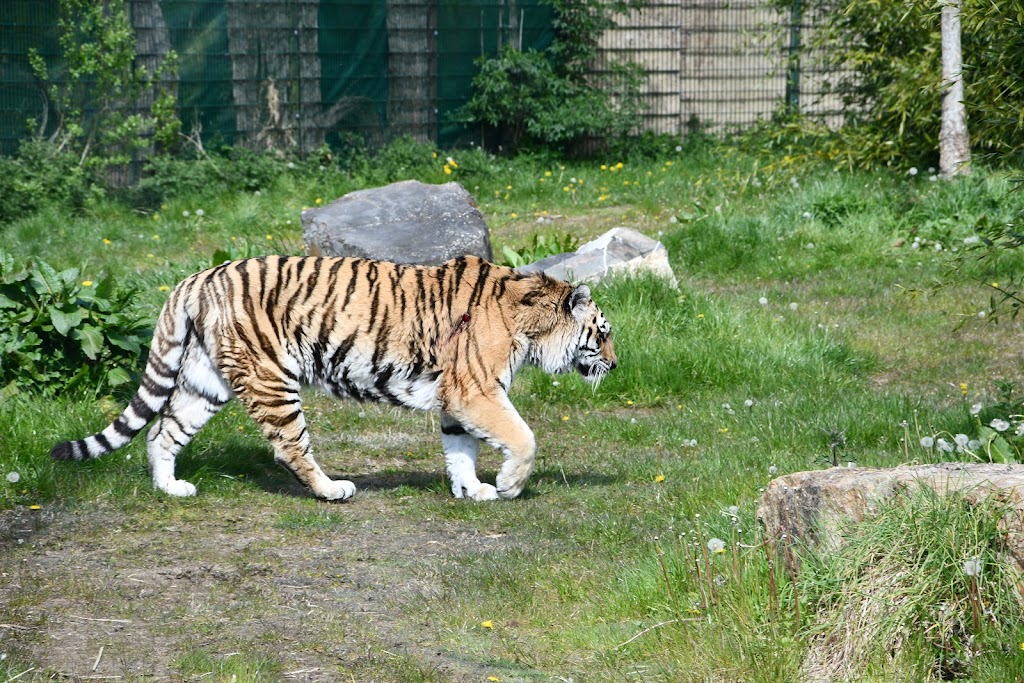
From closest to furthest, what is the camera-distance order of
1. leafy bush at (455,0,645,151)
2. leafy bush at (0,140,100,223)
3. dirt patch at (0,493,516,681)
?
dirt patch at (0,493,516,681) → leafy bush at (0,140,100,223) → leafy bush at (455,0,645,151)

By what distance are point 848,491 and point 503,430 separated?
85.2 inches

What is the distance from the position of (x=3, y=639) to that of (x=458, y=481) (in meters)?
2.38

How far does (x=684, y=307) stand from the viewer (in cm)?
884

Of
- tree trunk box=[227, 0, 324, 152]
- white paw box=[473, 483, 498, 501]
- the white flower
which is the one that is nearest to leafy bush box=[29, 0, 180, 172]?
tree trunk box=[227, 0, 324, 152]

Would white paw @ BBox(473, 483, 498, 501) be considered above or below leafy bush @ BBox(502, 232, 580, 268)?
below

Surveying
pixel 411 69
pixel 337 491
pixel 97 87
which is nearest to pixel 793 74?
pixel 411 69

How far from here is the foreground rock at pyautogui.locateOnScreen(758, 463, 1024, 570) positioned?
3924mm

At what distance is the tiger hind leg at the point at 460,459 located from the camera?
20.1ft

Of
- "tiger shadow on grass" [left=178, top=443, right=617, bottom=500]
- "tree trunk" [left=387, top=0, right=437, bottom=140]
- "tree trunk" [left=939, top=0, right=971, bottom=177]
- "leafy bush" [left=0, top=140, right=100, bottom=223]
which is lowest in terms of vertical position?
"tiger shadow on grass" [left=178, top=443, right=617, bottom=500]

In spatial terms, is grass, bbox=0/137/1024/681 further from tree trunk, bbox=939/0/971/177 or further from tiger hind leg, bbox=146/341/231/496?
tree trunk, bbox=939/0/971/177

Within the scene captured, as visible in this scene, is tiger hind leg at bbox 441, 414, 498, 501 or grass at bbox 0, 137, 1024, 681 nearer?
grass at bbox 0, 137, 1024, 681

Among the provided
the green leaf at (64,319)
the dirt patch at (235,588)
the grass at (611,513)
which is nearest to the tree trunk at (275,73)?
the grass at (611,513)

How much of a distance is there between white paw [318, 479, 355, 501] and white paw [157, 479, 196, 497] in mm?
622

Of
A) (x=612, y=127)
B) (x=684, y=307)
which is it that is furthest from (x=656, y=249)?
(x=612, y=127)
